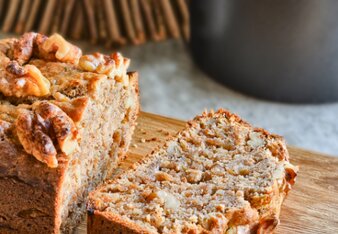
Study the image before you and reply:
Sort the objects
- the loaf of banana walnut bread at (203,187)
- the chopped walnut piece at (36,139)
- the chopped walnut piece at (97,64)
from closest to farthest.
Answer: the chopped walnut piece at (36,139), the loaf of banana walnut bread at (203,187), the chopped walnut piece at (97,64)

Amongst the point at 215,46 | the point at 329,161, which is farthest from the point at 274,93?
the point at 329,161

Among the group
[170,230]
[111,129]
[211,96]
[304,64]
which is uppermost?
[304,64]

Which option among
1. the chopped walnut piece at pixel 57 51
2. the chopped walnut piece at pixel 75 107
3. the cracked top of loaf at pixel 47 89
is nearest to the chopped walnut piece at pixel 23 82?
the cracked top of loaf at pixel 47 89

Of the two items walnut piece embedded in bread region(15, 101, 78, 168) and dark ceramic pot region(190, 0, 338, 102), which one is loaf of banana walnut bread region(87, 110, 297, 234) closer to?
walnut piece embedded in bread region(15, 101, 78, 168)

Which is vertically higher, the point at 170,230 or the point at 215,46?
the point at 215,46

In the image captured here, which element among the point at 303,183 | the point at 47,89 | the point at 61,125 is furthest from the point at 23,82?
the point at 303,183

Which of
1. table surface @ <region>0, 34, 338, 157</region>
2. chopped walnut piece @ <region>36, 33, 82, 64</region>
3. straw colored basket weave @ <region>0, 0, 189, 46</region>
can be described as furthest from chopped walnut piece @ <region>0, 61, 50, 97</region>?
straw colored basket weave @ <region>0, 0, 189, 46</region>

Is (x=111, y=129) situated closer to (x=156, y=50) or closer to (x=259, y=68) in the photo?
(x=259, y=68)

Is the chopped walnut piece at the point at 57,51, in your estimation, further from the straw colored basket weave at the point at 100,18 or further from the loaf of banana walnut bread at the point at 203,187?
the straw colored basket weave at the point at 100,18
